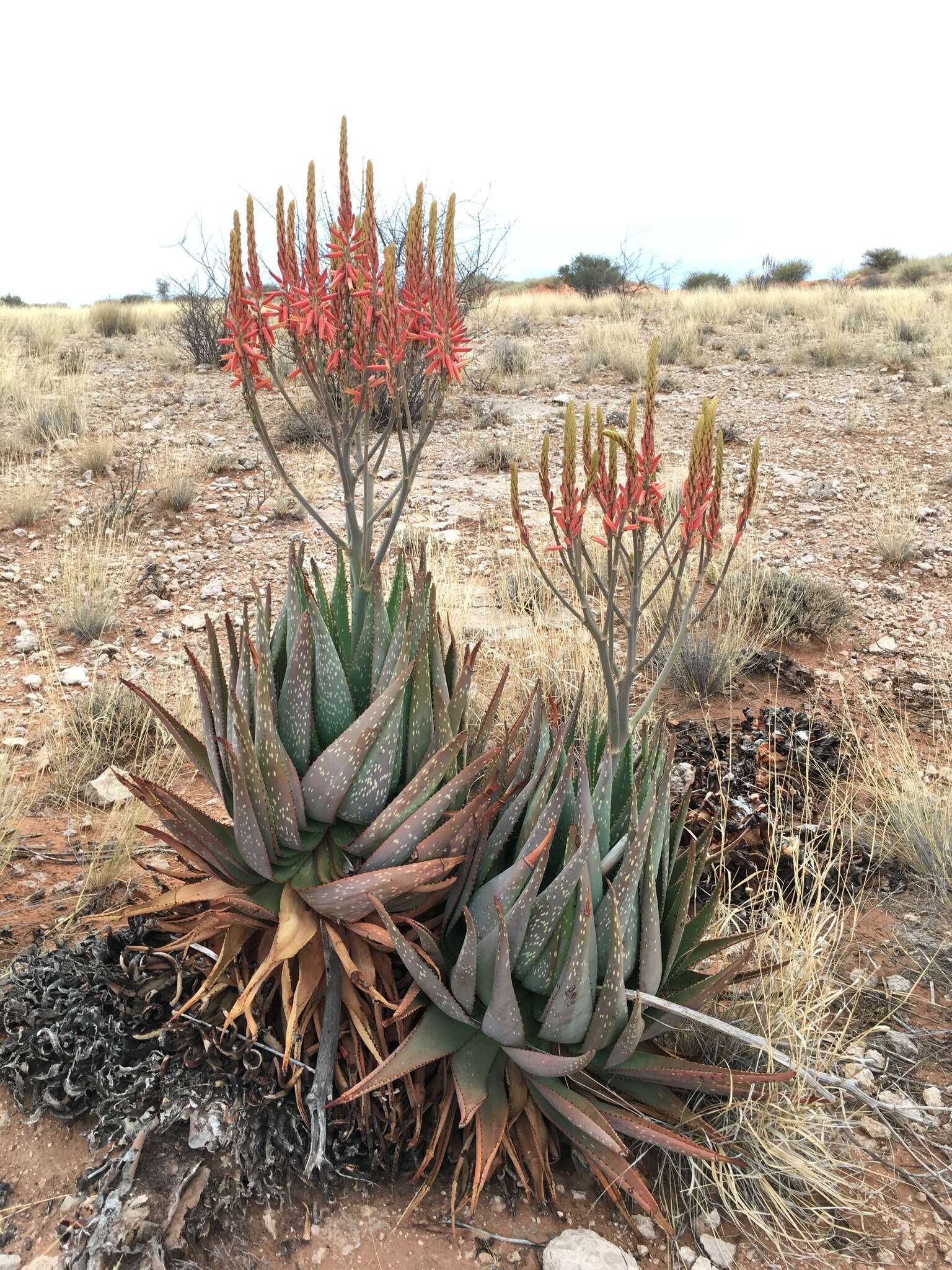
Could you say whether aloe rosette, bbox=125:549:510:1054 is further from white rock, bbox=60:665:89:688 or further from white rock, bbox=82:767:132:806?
white rock, bbox=60:665:89:688

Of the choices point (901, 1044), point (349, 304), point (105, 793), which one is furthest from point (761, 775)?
point (105, 793)

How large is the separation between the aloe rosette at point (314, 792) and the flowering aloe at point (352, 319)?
0.27 metres

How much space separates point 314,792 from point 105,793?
1.84m

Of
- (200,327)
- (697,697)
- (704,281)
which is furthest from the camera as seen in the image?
(704,281)

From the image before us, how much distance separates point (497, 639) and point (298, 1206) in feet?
10.1

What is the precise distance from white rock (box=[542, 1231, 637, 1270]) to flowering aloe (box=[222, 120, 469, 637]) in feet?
4.69

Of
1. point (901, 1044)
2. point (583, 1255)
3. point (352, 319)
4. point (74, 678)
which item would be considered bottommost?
point (901, 1044)

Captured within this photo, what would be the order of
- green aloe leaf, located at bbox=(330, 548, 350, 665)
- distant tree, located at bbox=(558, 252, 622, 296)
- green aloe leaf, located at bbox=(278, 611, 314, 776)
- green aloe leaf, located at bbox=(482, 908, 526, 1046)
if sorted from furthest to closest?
1. distant tree, located at bbox=(558, 252, 622, 296)
2. green aloe leaf, located at bbox=(330, 548, 350, 665)
3. green aloe leaf, located at bbox=(278, 611, 314, 776)
4. green aloe leaf, located at bbox=(482, 908, 526, 1046)

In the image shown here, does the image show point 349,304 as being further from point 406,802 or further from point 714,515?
point 406,802

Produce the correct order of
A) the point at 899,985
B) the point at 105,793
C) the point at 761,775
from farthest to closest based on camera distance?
the point at 761,775 → the point at 105,793 → the point at 899,985

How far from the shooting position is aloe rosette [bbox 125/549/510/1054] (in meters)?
1.82

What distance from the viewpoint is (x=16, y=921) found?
8.60 ft

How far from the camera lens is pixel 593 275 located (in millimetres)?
22062

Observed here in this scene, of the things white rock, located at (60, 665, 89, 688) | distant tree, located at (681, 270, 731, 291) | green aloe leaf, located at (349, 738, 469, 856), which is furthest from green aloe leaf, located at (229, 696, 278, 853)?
distant tree, located at (681, 270, 731, 291)
